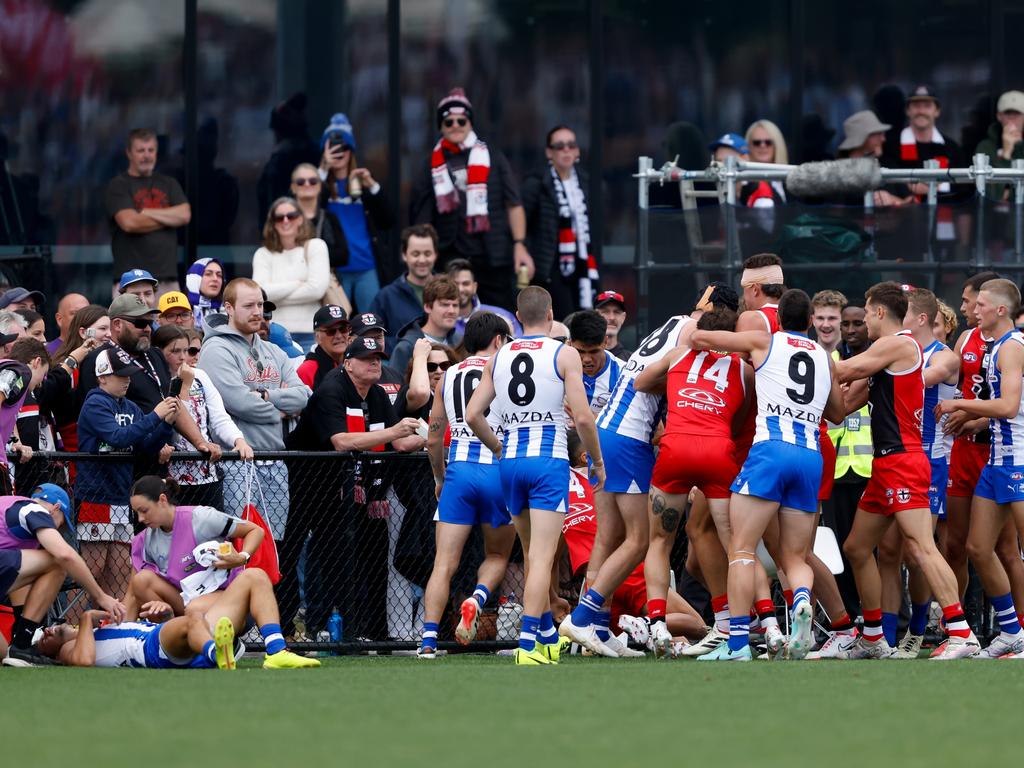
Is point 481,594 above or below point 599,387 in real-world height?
below

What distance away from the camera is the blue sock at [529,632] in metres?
10.2

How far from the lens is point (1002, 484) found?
1076 cm

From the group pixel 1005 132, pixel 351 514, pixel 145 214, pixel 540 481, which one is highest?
pixel 1005 132

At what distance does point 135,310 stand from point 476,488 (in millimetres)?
2533

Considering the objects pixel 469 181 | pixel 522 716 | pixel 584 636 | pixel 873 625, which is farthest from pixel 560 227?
pixel 522 716

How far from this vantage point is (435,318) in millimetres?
12445

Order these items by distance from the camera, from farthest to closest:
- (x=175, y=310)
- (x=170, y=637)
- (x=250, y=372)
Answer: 1. (x=175, y=310)
2. (x=250, y=372)
3. (x=170, y=637)

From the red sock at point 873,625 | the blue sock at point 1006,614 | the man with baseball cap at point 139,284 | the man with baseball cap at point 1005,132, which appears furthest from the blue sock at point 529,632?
the man with baseball cap at point 1005,132

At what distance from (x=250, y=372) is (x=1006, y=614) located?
4966 millimetres

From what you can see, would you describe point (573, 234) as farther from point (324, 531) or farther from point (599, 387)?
point (324, 531)

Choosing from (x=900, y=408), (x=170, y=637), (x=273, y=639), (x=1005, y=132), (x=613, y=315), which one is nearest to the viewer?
(x=170, y=637)

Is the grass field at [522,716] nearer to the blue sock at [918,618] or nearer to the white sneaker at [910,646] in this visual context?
the white sneaker at [910,646]

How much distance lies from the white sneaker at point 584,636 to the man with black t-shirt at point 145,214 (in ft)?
17.3

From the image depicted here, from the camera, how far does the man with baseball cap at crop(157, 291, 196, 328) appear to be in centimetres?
1223
